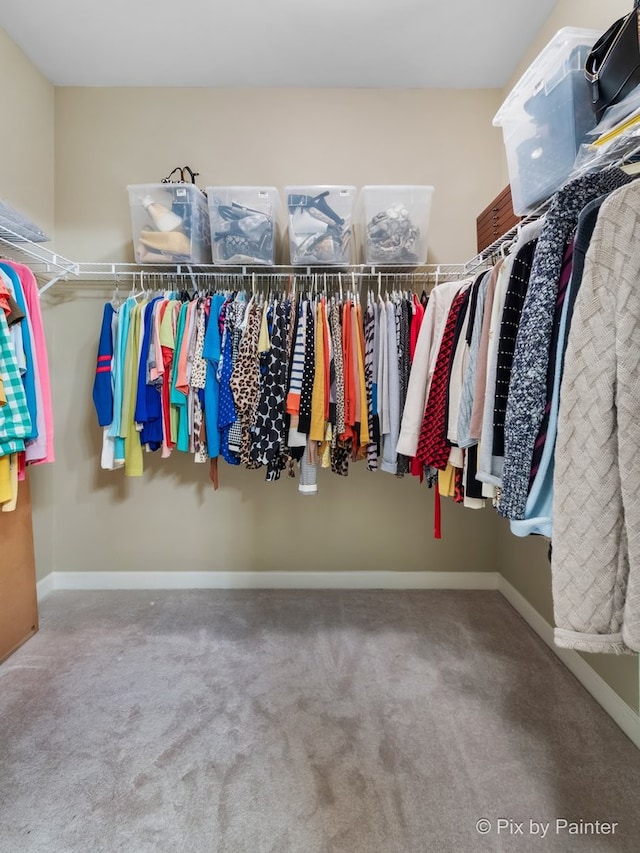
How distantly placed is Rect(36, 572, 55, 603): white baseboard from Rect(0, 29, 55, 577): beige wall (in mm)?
43

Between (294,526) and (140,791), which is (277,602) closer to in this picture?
(294,526)

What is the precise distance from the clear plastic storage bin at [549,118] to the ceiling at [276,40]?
0.85m

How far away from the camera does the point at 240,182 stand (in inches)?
93.0

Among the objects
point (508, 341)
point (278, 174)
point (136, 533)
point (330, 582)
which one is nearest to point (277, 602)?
point (330, 582)

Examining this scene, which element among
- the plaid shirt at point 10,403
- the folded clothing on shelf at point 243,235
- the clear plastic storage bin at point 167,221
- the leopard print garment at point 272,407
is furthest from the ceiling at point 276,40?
the plaid shirt at point 10,403

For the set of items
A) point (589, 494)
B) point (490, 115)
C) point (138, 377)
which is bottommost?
point (589, 494)

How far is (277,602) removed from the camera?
7.54ft

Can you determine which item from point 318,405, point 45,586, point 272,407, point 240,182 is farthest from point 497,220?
point 45,586

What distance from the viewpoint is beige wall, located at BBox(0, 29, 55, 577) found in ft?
6.66

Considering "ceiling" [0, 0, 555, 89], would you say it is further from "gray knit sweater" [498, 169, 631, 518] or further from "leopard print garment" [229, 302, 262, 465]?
"gray knit sweater" [498, 169, 631, 518]

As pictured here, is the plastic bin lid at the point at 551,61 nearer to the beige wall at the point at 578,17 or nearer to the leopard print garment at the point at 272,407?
the beige wall at the point at 578,17

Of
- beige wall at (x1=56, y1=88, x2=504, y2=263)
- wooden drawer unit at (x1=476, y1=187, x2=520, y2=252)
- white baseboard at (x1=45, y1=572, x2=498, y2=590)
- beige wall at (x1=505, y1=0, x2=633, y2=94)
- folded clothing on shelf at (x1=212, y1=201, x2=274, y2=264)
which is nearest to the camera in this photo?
beige wall at (x1=505, y1=0, x2=633, y2=94)

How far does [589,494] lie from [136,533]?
240 centimetres

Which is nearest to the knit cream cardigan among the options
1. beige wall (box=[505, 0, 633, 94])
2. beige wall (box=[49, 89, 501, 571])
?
beige wall (box=[505, 0, 633, 94])
